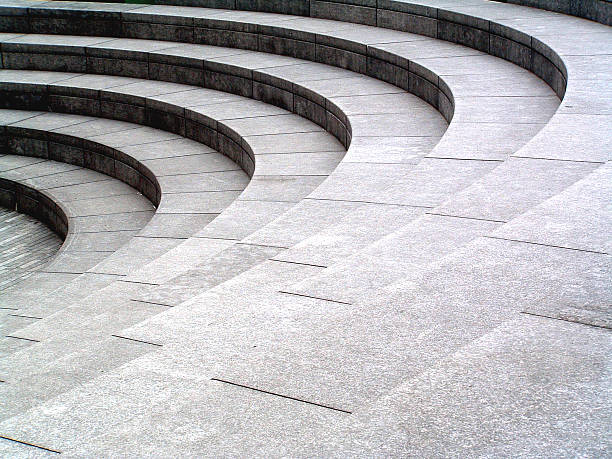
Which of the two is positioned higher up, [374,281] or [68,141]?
[374,281]

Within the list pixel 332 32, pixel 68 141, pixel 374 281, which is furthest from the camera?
pixel 332 32

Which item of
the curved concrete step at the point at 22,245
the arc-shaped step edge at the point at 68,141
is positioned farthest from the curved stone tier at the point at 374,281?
the curved concrete step at the point at 22,245

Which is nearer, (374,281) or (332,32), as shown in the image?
(374,281)

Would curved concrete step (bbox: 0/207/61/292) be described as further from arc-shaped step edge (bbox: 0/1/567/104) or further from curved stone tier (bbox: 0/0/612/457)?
arc-shaped step edge (bbox: 0/1/567/104)

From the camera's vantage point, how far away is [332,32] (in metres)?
12.4

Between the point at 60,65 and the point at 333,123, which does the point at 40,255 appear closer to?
the point at 333,123

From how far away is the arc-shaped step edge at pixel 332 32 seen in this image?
9.80 m

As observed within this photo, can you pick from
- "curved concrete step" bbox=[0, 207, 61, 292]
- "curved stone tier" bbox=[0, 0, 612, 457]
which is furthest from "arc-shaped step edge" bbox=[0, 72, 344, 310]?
"curved concrete step" bbox=[0, 207, 61, 292]

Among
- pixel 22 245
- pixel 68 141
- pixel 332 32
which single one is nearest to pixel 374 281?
pixel 22 245

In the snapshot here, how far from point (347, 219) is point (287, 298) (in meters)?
1.88

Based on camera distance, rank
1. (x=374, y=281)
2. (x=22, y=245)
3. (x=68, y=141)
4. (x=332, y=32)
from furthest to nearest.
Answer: (x=332, y=32)
(x=68, y=141)
(x=22, y=245)
(x=374, y=281)

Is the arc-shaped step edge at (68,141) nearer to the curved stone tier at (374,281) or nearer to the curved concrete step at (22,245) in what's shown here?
the curved stone tier at (374,281)

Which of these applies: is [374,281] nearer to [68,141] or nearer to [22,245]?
[22,245]

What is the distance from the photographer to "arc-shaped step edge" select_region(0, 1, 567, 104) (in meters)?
9.80
